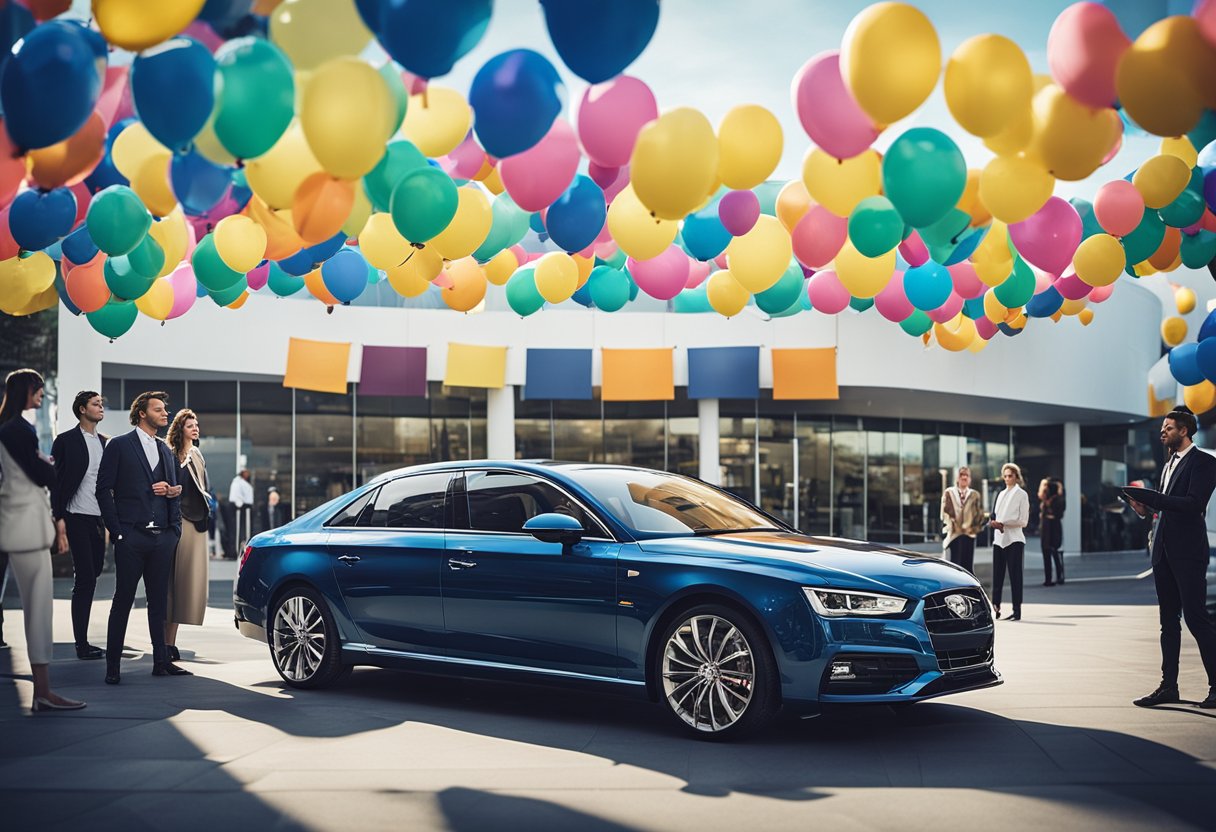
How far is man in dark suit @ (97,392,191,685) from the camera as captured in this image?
942 centimetres

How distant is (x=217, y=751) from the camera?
6977 mm

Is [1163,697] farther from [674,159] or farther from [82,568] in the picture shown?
[82,568]

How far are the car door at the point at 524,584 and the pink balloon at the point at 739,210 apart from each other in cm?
301

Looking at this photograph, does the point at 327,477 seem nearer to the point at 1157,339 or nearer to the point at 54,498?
the point at 54,498

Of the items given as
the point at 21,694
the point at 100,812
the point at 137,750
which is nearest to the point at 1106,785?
the point at 100,812

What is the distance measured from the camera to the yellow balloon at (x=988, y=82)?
24.5ft

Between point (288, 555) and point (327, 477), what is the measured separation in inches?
723

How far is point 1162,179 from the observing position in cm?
967

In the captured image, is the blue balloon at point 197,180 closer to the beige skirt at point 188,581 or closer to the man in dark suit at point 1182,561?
the beige skirt at point 188,581

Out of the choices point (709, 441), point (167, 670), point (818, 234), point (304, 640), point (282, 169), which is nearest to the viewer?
point (282, 169)

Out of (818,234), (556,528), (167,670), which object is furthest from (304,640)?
(818,234)

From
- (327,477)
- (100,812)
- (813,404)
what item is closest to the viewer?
(100,812)

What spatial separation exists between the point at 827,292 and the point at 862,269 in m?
1.68

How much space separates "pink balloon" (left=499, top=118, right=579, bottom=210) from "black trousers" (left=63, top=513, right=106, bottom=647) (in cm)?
503
